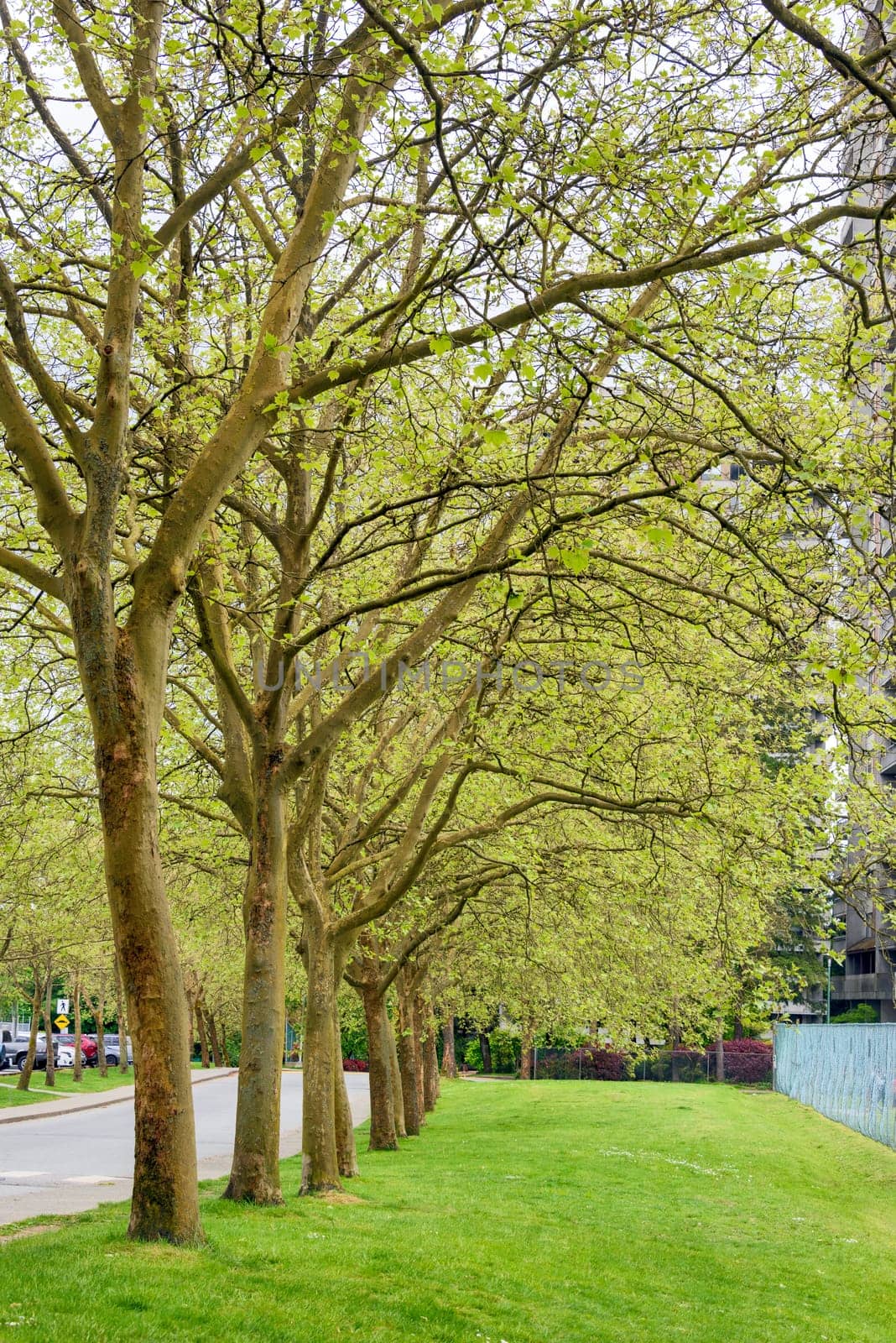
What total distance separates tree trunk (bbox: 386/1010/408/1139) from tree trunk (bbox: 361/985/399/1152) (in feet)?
0.51

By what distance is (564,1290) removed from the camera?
10227 mm

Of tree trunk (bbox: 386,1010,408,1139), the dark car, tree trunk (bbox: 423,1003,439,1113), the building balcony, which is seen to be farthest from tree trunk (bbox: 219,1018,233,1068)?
tree trunk (bbox: 386,1010,408,1139)

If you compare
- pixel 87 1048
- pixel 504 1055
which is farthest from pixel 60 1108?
pixel 87 1048

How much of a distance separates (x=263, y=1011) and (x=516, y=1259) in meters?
3.29

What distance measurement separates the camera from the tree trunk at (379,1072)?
2230 centimetres

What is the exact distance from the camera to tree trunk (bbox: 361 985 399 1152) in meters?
22.3

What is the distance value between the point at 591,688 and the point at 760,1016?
467cm

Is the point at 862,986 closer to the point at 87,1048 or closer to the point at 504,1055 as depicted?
the point at 504,1055

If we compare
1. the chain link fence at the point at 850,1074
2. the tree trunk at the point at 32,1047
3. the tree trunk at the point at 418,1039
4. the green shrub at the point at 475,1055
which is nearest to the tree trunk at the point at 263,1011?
the tree trunk at the point at 418,1039

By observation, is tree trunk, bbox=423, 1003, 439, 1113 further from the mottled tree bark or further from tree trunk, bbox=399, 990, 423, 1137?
tree trunk, bbox=399, 990, 423, 1137

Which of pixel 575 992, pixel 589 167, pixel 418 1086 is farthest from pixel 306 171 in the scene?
pixel 418 1086

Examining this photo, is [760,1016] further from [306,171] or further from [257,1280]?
[306,171]

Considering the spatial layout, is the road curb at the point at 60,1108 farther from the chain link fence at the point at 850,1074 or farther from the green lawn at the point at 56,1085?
the chain link fence at the point at 850,1074

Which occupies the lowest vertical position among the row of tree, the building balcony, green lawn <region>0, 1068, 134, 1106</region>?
green lawn <region>0, 1068, 134, 1106</region>
